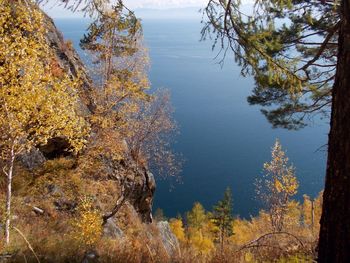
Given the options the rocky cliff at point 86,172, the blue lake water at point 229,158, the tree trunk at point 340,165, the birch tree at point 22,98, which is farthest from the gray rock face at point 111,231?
the blue lake water at point 229,158

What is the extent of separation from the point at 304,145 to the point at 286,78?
160940mm

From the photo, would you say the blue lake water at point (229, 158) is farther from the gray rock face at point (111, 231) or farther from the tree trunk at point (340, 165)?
the tree trunk at point (340, 165)

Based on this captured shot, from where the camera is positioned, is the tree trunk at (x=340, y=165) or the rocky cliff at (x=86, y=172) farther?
the rocky cliff at (x=86, y=172)

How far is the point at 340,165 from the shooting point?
3.35 meters

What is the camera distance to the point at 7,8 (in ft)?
26.7

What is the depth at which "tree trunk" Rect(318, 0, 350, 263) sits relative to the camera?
3.31 metres

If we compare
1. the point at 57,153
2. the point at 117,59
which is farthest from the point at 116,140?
the point at 117,59

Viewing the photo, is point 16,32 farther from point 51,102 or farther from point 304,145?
point 304,145

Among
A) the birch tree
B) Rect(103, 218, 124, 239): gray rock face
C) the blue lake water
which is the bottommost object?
the blue lake water

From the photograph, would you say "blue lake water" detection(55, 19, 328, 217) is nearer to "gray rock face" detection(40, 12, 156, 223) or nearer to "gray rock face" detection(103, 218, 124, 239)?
"gray rock face" detection(40, 12, 156, 223)

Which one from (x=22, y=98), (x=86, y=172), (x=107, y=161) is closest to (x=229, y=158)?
(x=107, y=161)

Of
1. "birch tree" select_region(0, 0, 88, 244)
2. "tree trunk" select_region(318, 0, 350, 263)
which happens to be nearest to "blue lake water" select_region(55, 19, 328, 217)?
"birch tree" select_region(0, 0, 88, 244)

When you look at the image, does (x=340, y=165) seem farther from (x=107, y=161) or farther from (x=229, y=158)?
(x=229, y=158)

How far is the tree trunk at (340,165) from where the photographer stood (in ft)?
10.9
